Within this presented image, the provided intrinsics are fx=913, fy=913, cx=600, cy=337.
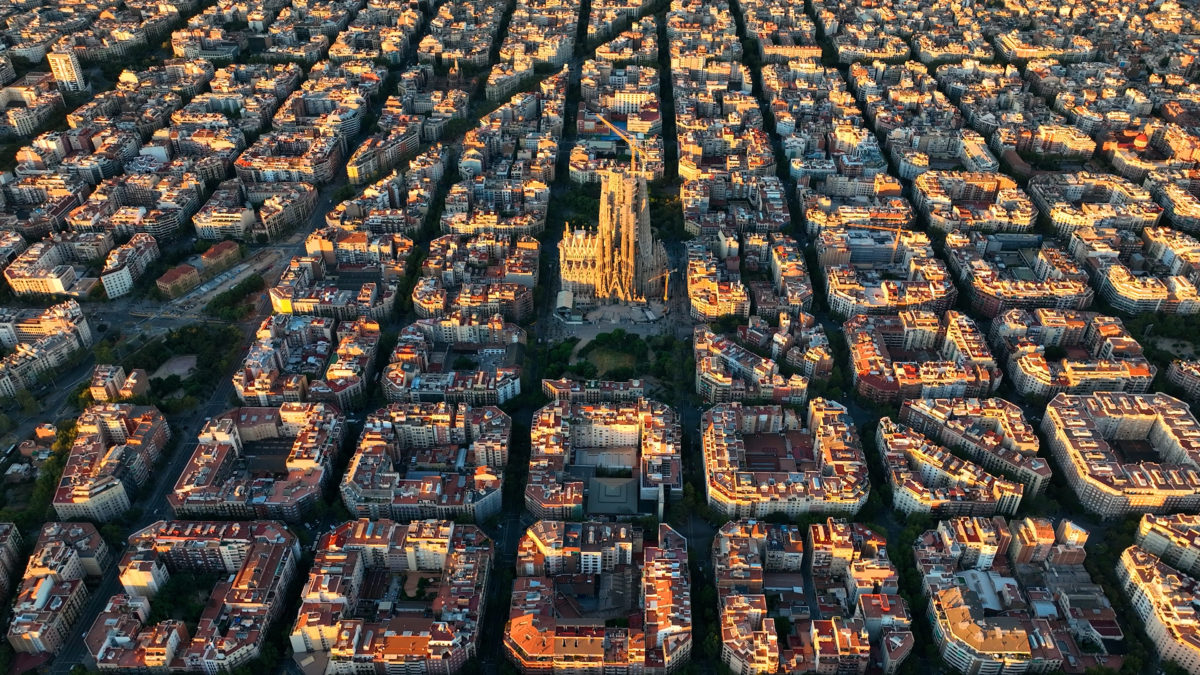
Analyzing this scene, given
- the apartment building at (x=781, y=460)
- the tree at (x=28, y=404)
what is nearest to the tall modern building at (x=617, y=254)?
the apartment building at (x=781, y=460)

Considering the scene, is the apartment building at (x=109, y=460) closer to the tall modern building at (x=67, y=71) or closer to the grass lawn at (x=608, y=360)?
the grass lawn at (x=608, y=360)

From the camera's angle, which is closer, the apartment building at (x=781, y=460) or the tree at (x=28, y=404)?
the apartment building at (x=781, y=460)

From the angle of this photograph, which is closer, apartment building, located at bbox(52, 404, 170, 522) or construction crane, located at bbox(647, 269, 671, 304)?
apartment building, located at bbox(52, 404, 170, 522)

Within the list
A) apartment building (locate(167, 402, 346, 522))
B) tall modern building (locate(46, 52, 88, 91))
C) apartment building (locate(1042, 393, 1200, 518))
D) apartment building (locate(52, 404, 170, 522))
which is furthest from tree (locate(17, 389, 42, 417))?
apartment building (locate(1042, 393, 1200, 518))

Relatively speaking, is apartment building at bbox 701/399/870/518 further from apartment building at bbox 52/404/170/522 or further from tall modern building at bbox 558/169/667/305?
apartment building at bbox 52/404/170/522

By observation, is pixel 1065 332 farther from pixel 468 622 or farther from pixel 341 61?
pixel 341 61

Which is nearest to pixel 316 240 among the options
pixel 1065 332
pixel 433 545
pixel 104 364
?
pixel 104 364

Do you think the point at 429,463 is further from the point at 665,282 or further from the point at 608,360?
the point at 665,282
